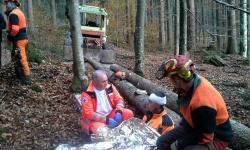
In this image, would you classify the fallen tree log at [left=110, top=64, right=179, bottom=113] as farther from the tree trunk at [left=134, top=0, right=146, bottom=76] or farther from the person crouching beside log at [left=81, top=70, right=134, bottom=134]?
the person crouching beside log at [left=81, top=70, right=134, bottom=134]

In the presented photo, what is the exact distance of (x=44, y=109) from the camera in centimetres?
890

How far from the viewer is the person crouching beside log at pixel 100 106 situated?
7.11 m

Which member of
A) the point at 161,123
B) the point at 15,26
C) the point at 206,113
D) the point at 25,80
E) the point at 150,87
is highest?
the point at 15,26

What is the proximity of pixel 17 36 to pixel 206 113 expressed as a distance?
670cm

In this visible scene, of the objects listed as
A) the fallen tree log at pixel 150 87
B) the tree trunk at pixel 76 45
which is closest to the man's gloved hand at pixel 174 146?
the fallen tree log at pixel 150 87

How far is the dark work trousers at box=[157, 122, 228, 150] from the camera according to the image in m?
4.60

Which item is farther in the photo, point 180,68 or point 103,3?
point 103,3

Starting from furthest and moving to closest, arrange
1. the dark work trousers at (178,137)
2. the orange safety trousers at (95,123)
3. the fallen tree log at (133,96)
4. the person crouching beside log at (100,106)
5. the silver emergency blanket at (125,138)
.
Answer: the fallen tree log at (133,96), the person crouching beside log at (100,106), the orange safety trousers at (95,123), the silver emergency blanket at (125,138), the dark work trousers at (178,137)

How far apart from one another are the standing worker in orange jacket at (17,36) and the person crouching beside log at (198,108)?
20.1 ft

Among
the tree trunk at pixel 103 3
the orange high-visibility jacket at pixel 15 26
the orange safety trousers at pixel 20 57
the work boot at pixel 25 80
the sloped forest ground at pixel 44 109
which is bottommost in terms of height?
the sloped forest ground at pixel 44 109

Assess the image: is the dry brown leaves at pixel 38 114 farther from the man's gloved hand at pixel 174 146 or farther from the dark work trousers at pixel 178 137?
the man's gloved hand at pixel 174 146

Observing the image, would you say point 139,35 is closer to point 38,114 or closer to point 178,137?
point 38,114

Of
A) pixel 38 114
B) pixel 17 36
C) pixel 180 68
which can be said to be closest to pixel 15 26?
pixel 17 36

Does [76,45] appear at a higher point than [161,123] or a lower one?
higher
